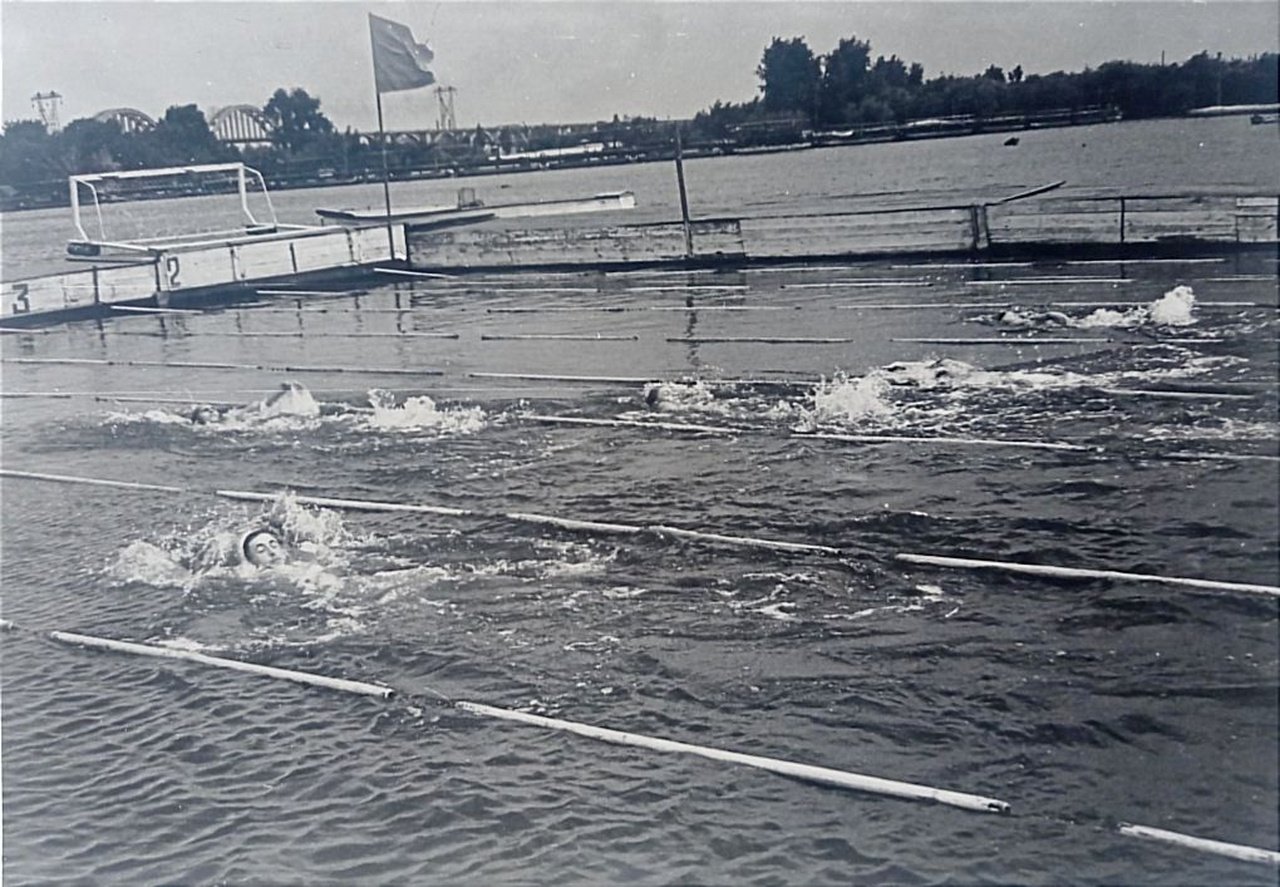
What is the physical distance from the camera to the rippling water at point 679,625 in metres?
4.25

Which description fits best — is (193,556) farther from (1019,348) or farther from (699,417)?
(1019,348)

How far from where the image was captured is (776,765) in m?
4.59

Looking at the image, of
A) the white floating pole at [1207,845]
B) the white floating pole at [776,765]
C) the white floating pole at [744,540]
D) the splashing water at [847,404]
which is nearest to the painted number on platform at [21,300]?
the splashing water at [847,404]

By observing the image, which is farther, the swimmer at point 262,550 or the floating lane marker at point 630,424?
the floating lane marker at point 630,424

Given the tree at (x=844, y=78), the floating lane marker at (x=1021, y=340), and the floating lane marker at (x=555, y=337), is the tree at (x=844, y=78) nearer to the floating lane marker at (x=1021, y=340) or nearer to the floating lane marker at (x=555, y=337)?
the floating lane marker at (x=1021, y=340)

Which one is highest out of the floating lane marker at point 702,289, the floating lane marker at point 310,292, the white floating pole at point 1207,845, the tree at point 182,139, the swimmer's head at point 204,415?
the tree at point 182,139

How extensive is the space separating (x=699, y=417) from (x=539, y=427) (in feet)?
4.68

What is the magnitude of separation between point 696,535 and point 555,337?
340 inches

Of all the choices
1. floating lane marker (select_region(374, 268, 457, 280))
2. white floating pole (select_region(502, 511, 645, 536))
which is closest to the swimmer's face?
white floating pole (select_region(502, 511, 645, 536))

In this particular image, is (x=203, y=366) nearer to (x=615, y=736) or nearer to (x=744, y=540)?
(x=744, y=540)

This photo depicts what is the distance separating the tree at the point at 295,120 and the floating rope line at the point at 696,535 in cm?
1099

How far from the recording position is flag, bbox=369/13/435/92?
680 inches

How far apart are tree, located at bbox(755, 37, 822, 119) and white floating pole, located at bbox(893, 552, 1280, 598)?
4976mm

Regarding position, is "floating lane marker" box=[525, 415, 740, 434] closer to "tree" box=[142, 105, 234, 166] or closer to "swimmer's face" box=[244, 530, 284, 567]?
"swimmer's face" box=[244, 530, 284, 567]
